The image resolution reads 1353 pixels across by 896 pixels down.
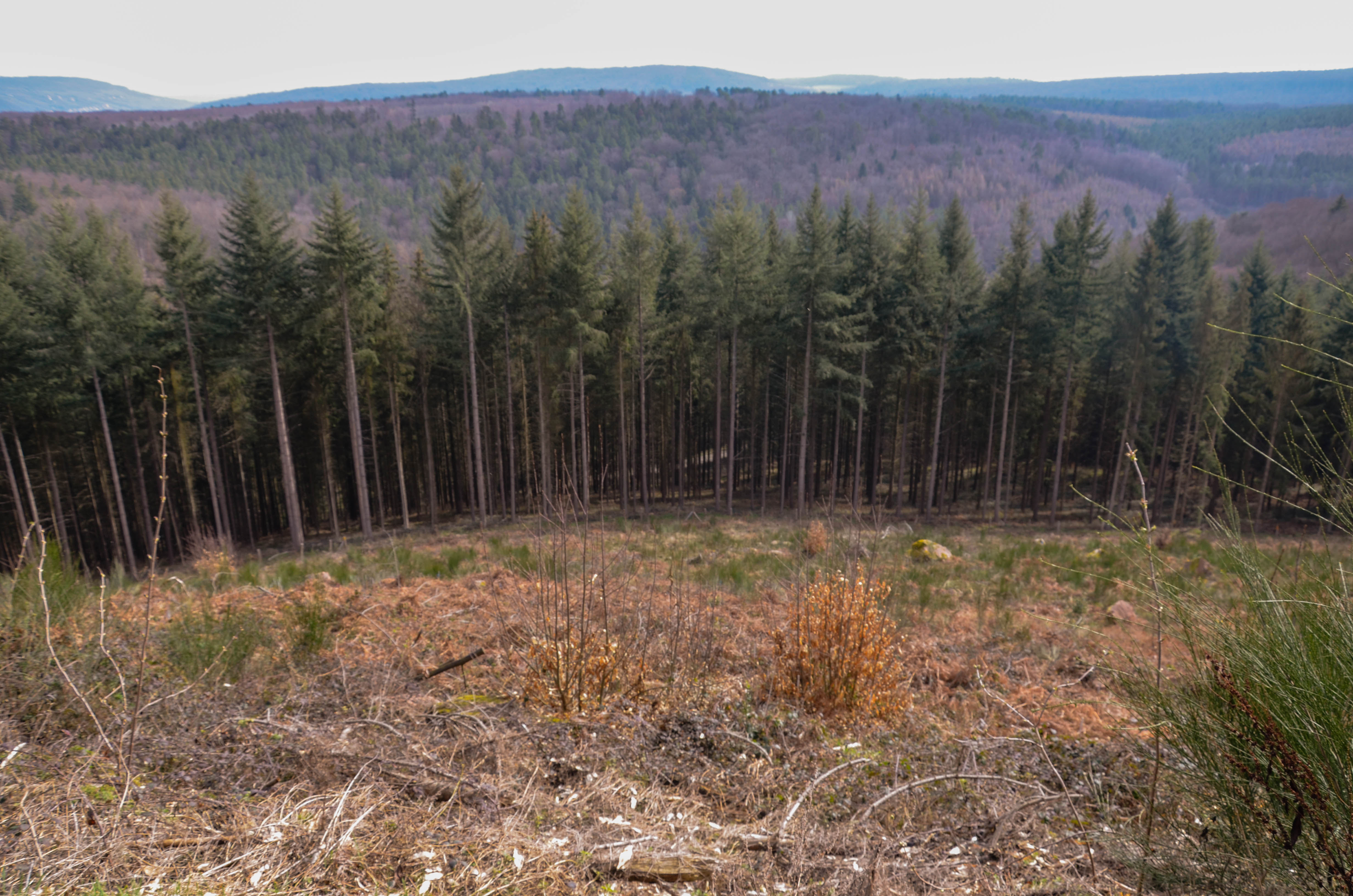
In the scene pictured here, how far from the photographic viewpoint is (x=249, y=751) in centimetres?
365

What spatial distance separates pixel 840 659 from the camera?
4879mm

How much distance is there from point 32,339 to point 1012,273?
1363 inches

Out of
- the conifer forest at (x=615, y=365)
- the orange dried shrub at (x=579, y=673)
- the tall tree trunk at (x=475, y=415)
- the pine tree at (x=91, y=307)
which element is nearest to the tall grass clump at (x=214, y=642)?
the orange dried shrub at (x=579, y=673)

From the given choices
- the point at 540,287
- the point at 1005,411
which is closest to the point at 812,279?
the point at 1005,411

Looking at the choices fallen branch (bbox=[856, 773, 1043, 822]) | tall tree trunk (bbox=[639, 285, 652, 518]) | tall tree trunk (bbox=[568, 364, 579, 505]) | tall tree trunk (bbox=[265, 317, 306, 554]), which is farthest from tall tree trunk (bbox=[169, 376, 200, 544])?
fallen branch (bbox=[856, 773, 1043, 822])

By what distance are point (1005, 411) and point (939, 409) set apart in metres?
2.52

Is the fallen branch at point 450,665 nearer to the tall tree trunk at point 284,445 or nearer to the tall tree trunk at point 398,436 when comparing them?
the tall tree trunk at point 284,445

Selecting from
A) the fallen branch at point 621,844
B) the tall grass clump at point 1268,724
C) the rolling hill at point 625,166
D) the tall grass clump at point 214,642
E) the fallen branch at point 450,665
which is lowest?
the fallen branch at point 450,665

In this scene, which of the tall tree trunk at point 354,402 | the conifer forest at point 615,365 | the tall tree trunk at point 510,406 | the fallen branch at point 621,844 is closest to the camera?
the fallen branch at point 621,844

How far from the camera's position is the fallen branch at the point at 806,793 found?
3254 millimetres

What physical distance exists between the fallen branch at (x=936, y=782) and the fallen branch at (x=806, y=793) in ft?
0.82

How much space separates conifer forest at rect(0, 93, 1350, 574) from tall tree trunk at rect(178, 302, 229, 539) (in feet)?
0.81

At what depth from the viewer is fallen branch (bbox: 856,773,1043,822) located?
347cm

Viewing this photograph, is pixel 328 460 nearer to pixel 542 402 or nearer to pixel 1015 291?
pixel 542 402
